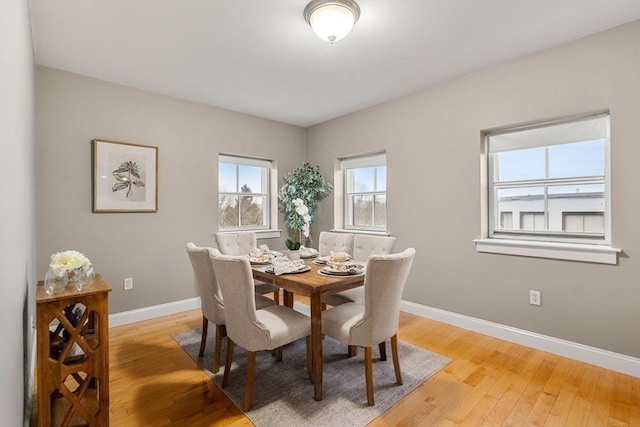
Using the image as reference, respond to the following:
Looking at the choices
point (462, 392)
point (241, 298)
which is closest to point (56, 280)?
point (241, 298)

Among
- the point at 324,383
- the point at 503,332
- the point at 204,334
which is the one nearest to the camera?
the point at 324,383

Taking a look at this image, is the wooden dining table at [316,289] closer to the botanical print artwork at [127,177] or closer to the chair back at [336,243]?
the chair back at [336,243]

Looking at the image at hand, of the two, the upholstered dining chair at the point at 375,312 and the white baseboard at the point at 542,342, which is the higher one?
the upholstered dining chair at the point at 375,312

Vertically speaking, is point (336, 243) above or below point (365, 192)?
below

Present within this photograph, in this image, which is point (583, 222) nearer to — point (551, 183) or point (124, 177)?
point (551, 183)

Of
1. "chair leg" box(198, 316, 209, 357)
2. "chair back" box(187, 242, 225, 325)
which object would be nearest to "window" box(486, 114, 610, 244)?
"chair back" box(187, 242, 225, 325)

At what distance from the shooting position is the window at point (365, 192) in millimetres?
4172

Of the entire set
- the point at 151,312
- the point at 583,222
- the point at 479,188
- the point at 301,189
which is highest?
the point at 301,189

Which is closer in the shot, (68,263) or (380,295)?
(68,263)

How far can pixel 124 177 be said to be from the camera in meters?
3.26

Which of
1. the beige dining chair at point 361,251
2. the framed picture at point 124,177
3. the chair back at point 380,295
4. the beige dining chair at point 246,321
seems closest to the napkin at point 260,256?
the beige dining chair at point 361,251

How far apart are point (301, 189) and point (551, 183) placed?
9.53 ft

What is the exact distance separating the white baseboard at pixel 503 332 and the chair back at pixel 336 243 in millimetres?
1108

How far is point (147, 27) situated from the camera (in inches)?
89.1
